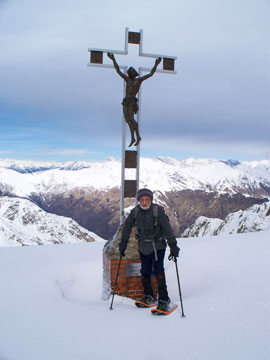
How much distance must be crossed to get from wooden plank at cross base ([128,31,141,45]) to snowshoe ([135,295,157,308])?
5656 millimetres

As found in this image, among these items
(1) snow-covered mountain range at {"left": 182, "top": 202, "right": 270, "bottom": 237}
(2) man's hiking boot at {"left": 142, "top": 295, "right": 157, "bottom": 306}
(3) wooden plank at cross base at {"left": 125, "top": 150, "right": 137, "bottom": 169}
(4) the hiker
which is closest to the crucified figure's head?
(4) the hiker

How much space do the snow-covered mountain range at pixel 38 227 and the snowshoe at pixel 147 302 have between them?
489ft

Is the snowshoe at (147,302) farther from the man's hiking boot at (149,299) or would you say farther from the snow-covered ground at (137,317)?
the snow-covered ground at (137,317)

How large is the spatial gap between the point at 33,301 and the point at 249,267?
4.80 metres

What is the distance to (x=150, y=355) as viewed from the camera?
3975 mm

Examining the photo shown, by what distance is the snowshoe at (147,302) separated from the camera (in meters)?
5.82

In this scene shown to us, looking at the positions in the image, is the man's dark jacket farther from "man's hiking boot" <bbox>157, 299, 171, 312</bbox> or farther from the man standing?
"man's hiking boot" <bbox>157, 299, 171, 312</bbox>

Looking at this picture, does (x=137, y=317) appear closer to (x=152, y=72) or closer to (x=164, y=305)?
(x=164, y=305)

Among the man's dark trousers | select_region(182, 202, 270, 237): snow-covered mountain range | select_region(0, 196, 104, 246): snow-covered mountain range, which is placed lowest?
select_region(0, 196, 104, 246): snow-covered mountain range

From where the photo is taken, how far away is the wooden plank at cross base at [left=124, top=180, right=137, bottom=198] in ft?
24.0

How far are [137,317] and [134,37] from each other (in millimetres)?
6023

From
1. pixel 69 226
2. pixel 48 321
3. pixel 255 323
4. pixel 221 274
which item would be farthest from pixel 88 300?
pixel 69 226

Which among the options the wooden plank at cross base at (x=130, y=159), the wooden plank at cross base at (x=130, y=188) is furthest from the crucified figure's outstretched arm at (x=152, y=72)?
the wooden plank at cross base at (x=130, y=188)

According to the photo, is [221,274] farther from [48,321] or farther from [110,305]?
[48,321]
